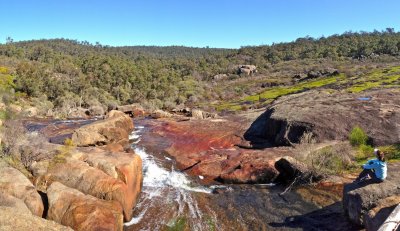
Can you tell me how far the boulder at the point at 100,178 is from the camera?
51.8 ft

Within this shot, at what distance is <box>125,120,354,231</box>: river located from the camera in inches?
629

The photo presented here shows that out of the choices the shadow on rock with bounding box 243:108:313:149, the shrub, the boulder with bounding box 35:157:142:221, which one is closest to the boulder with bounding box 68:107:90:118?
the shadow on rock with bounding box 243:108:313:149

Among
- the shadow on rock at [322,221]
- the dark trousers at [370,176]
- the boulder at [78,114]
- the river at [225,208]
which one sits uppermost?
the dark trousers at [370,176]

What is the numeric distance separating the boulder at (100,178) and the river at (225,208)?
1160mm

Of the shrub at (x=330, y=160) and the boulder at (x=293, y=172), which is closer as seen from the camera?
the shrub at (x=330, y=160)

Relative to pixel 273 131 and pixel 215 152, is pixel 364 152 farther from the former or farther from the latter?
pixel 215 152

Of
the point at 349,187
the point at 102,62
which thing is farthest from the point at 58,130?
the point at 102,62

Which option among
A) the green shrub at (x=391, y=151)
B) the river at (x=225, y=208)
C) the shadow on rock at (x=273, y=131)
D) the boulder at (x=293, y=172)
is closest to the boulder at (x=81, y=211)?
the river at (x=225, y=208)

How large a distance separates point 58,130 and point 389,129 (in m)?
29.3

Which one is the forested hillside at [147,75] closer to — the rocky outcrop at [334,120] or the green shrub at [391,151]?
the rocky outcrop at [334,120]

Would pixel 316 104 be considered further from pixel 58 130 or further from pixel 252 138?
pixel 58 130

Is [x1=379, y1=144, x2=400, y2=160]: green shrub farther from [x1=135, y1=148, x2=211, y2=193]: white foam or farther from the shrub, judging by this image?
[x1=135, y1=148, x2=211, y2=193]: white foam

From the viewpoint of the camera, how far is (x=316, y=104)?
29.8 meters

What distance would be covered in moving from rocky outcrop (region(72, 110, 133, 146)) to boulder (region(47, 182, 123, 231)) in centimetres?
1295
